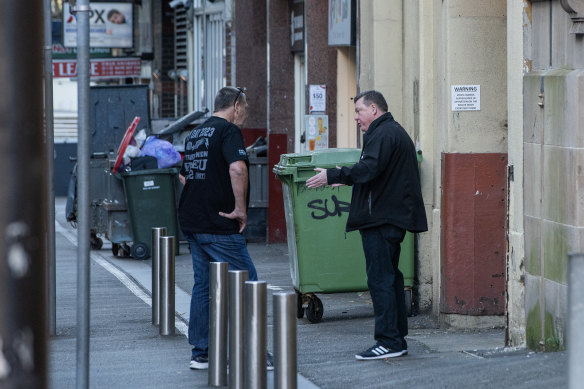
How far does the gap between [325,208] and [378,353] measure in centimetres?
206

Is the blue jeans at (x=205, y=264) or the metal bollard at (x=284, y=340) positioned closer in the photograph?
the metal bollard at (x=284, y=340)

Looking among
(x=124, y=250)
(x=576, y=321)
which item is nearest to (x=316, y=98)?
(x=124, y=250)

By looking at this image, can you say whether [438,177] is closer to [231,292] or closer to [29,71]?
[231,292]

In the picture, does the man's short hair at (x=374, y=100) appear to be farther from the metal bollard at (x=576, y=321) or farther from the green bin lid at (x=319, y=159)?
the metal bollard at (x=576, y=321)

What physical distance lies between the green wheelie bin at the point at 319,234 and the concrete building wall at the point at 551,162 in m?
2.10

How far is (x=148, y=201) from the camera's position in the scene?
48.1 feet

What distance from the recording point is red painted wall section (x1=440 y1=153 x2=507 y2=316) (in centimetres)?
932

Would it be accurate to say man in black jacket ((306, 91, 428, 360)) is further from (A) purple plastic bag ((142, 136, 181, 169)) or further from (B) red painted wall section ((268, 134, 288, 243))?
(B) red painted wall section ((268, 134, 288, 243))

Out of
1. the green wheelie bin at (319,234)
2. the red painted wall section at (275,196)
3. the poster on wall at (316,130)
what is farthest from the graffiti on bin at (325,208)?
the red painted wall section at (275,196)

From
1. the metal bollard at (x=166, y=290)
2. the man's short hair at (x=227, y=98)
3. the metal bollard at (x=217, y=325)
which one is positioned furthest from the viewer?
the metal bollard at (x=166, y=290)

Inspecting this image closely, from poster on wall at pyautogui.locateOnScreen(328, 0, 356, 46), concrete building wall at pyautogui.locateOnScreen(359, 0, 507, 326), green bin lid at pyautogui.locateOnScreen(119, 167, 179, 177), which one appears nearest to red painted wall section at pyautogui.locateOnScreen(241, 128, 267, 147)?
green bin lid at pyautogui.locateOnScreen(119, 167, 179, 177)

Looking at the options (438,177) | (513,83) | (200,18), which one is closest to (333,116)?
(438,177)

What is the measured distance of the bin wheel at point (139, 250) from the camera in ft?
48.5

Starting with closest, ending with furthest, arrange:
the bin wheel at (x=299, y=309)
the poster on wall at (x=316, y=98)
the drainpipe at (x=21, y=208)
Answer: the drainpipe at (x=21, y=208) → the bin wheel at (x=299, y=309) → the poster on wall at (x=316, y=98)
